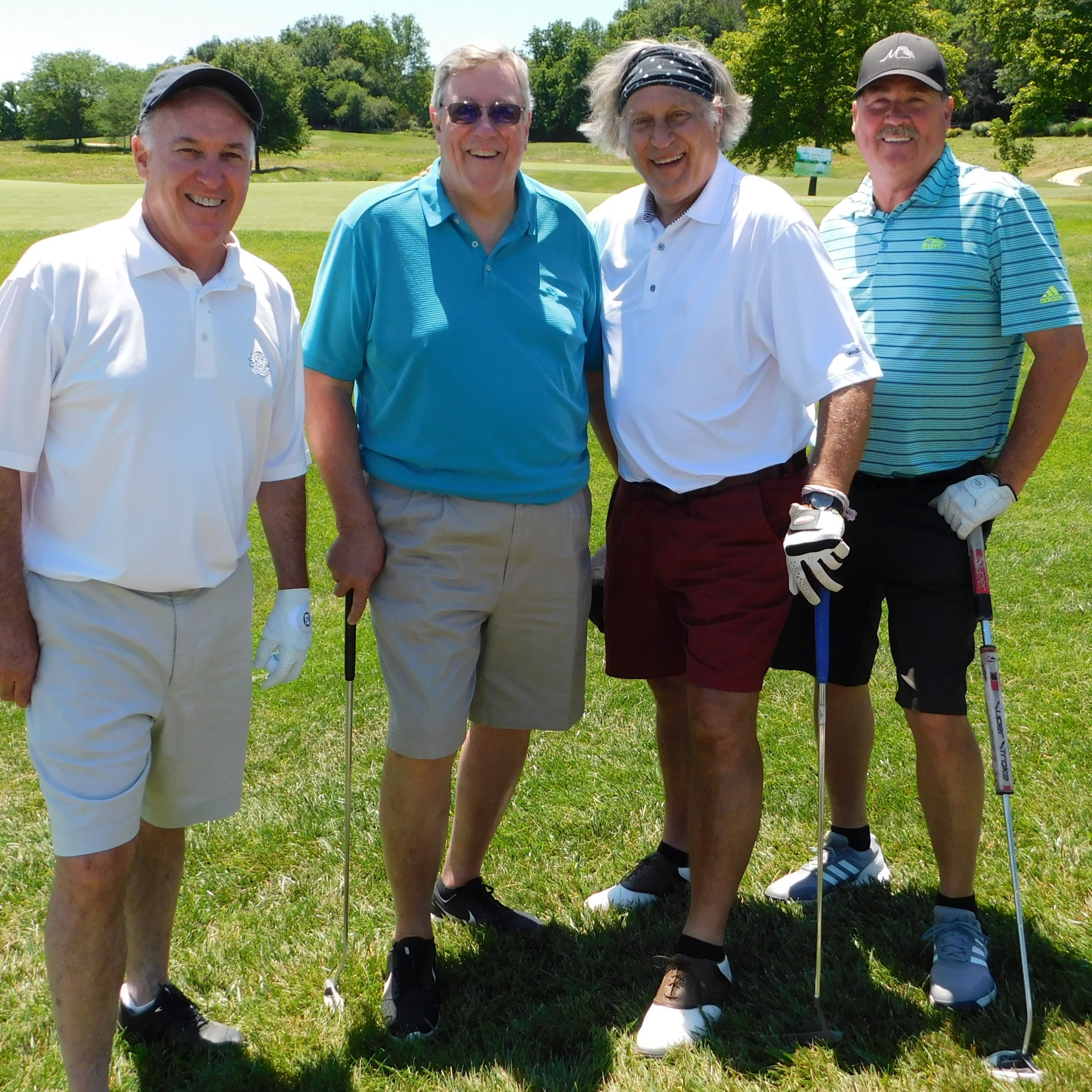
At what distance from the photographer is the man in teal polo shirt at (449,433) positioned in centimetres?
317

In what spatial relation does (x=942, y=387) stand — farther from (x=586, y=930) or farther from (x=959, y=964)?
(x=586, y=930)

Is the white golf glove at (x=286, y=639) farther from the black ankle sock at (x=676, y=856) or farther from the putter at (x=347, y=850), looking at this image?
the black ankle sock at (x=676, y=856)

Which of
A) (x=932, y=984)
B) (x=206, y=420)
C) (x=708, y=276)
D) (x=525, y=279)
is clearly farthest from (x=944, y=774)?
(x=206, y=420)

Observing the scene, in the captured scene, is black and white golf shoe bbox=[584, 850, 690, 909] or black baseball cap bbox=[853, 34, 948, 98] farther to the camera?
black and white golf shoe bbox=[584, 850, 690, 909]

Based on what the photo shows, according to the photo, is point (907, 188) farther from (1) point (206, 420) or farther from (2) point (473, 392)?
(1) point (206, 420)

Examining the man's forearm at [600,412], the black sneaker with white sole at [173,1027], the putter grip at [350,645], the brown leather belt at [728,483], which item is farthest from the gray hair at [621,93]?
the black sneaker with white sole at [173,1027]

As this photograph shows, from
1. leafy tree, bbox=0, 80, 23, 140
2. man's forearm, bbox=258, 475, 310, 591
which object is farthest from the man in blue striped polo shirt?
leafy tree, bbox=0, 80, 23, 140

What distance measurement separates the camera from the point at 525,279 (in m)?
3.25

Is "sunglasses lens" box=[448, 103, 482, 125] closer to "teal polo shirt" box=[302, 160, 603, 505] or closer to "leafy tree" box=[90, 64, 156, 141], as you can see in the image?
"teal polo shirt" box=[302, 160, 603, 505]

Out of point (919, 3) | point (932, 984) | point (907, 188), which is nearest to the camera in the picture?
point (932, 984)

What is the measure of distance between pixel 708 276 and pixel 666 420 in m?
0.41

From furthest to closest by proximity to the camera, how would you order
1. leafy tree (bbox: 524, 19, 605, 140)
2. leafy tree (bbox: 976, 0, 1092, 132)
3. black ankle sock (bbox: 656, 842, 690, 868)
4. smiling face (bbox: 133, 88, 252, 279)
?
leafy tree (bbox: 524, 19, 605, 140), leafy tree (bbox: 976, 0, 1092, 132), black ankle sock (bbox: 656, 842, 690, 868), smiling face (bbox: 133, 88, 252, 279)

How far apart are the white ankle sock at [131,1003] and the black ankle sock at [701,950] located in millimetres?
1444

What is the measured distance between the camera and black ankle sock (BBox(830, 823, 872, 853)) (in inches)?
155
